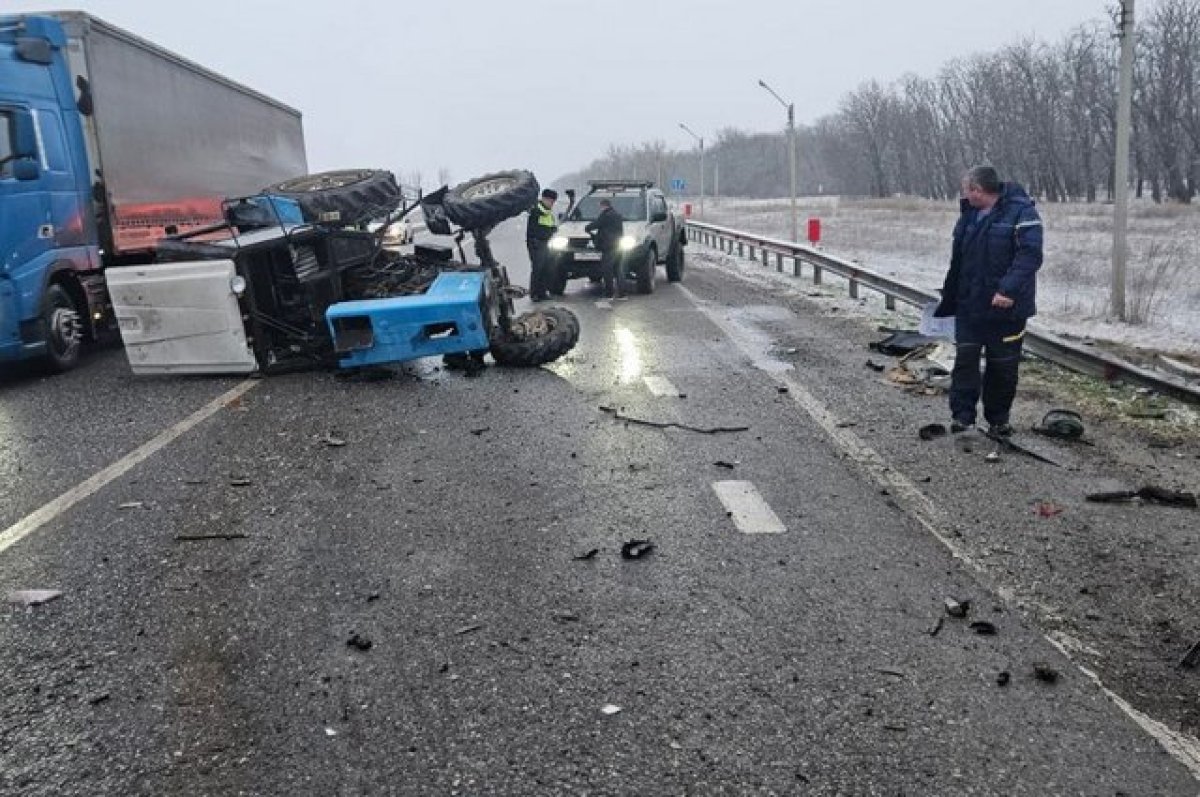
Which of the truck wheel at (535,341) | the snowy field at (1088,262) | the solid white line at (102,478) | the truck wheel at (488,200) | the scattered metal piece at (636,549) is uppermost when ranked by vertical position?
the truck wheel at (488,200)

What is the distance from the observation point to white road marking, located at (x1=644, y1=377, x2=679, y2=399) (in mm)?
7961

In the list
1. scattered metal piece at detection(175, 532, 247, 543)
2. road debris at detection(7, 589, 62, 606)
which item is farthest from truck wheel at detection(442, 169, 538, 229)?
road debris at detection(7, 589, 62, 606)

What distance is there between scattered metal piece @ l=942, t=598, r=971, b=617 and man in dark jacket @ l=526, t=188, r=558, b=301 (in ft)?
38.6

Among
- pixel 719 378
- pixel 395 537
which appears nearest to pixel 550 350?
pixel 719 378

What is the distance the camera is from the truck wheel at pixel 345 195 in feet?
31.0

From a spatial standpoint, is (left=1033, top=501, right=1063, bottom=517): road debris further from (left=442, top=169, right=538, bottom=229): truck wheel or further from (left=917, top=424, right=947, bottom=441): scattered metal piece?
(left=442, top=169, right=538, bottom=229): truck wheel

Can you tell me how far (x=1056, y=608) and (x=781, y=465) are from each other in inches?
86.4

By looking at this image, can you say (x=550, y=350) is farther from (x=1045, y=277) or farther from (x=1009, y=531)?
(x=1045, y=277)

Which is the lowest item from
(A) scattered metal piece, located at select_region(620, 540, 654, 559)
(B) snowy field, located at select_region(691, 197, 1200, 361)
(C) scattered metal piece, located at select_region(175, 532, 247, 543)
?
(B) snowy field, located at select_region(691, 197, 1200, 361)

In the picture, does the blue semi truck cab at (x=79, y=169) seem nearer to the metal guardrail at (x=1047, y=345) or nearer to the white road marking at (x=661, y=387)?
the white road marking at (x=661, y=387)

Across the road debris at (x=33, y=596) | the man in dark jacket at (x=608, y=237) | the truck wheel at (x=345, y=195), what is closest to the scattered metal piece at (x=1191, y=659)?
the road debris at (x=33, y=596)

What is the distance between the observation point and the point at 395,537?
4.65m

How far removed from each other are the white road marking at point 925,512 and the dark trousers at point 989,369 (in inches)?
31.6

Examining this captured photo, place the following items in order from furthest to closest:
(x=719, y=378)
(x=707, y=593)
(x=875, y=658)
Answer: (x=719, y=378)
(x=707, y=593)
(x=875, y=658)
